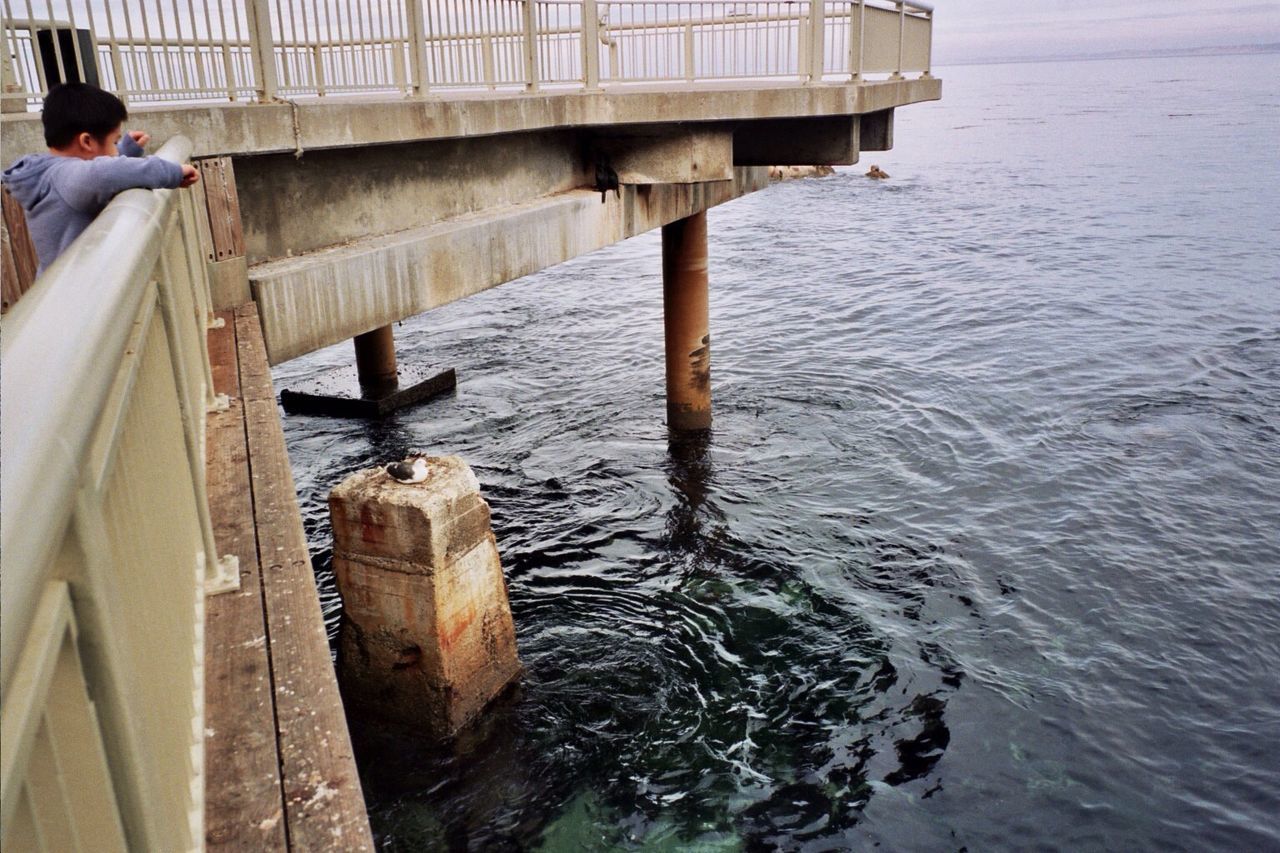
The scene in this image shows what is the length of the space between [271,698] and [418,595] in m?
4.51

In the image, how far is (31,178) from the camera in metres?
4.17

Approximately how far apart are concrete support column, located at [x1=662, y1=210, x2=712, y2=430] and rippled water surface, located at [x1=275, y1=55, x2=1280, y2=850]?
2.09ft

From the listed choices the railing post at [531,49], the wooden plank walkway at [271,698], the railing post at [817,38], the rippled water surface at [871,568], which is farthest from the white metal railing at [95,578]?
the railing post at [817,38]

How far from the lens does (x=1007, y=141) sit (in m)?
74.1

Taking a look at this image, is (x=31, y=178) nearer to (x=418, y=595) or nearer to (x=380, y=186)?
(x=418, y=595)

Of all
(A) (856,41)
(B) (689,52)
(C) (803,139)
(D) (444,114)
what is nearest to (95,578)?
(D) (444,114)

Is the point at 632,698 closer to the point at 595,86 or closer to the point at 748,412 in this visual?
the point at 595,86

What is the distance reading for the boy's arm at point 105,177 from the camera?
3.92 meters

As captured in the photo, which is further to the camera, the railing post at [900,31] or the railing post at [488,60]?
the railing post at [900,31]

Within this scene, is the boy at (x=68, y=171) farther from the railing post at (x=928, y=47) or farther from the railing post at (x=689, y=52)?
the railing post at (x=928, y=47)

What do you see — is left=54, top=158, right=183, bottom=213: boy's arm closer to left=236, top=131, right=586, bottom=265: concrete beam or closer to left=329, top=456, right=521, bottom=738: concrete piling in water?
left=236, top=131, right=586, bottom=265: concrete beam

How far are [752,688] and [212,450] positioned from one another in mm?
5579

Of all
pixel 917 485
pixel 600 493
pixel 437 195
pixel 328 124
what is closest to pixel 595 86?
pixel 437 195

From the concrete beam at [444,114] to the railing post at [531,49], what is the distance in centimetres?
16
